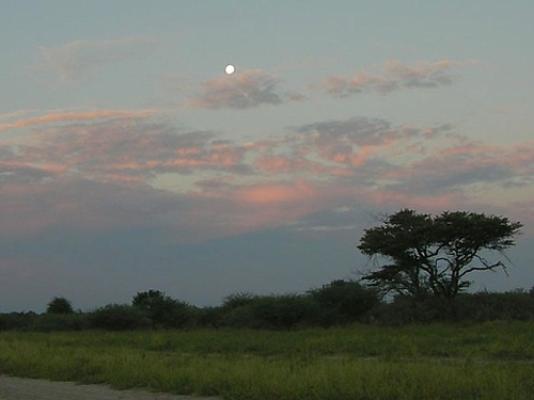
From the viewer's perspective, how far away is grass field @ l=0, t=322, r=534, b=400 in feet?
42.7

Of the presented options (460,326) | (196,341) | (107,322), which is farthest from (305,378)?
(107,322)

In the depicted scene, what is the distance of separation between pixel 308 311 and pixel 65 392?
84.3 feet

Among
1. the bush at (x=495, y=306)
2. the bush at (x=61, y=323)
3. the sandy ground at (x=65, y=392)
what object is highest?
the bush at (x=61, y=323)

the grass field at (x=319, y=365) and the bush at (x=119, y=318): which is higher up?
the bush at (x=119, y=318)

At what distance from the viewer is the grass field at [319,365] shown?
42.7 feet

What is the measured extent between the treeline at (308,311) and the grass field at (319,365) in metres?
6.07

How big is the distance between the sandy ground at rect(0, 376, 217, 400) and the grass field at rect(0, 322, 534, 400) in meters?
0.43

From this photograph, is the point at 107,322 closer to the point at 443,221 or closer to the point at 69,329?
the point at 69,329

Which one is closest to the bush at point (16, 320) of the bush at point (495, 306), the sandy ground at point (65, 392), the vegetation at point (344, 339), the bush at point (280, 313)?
the vegetation at point (344, 339)

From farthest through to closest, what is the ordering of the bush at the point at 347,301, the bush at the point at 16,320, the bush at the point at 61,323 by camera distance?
the bush at the point at 16,320, the bush at the point at 61,323, the bush at the point at 347,301

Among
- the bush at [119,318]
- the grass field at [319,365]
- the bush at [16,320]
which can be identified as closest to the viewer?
the grass field at [319,365]

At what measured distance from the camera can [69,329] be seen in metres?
48.6

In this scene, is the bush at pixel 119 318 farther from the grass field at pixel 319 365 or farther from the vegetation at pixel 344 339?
the grass field at pixel 319 365

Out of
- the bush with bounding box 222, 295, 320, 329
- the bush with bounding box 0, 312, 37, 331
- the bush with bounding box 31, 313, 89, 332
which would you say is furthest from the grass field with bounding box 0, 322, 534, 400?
the bush with bounding box 0, 312, 37, 331
